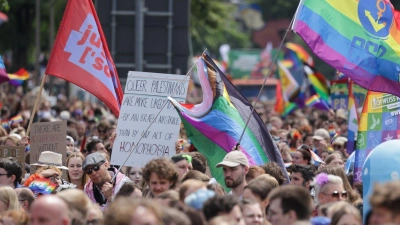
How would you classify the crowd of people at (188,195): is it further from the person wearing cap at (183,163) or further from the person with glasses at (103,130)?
the person with glasses at (103,130)

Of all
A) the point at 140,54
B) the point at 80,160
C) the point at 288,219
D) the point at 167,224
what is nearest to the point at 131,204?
the point at 167,224

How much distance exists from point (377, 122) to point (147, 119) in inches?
96.0

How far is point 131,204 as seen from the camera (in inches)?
252

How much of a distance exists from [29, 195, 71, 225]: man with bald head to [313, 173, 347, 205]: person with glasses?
2.47m

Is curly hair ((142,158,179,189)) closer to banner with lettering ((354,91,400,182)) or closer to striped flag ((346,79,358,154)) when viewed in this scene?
banner with lettering ((354,91,400,182))

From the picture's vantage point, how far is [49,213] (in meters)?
6.52

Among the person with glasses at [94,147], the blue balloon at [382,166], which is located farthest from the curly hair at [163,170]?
the person with glasses at [94,147]

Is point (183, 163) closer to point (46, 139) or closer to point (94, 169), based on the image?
point (94, 169)

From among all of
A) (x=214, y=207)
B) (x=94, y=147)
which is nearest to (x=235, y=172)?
(x=214, y=207)

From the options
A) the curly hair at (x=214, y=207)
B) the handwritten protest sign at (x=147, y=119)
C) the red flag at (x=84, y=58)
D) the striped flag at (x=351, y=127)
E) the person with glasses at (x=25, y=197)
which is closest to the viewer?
the curly hair at (x=214, y=207)

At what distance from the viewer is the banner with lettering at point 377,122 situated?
11969mm

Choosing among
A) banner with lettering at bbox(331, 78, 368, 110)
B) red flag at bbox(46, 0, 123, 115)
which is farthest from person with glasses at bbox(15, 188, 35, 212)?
banner with lettering at bbox(331, 78, 368, 110)

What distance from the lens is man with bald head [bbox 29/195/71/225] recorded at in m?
6.51

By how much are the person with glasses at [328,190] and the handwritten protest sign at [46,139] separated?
532cm
